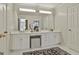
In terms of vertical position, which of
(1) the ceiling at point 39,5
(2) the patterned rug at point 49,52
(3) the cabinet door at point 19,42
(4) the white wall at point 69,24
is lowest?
(2) the patterned rug at point 49,52

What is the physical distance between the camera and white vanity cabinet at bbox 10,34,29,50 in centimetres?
121

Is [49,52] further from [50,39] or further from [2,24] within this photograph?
[2,24]

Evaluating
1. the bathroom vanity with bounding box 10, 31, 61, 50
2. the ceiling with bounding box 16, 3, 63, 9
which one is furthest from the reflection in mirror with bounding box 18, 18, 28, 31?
the ceiling with bounding box 16, 3, 63, 9

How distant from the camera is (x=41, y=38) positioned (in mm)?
1298

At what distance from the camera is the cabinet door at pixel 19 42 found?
47.6 inches

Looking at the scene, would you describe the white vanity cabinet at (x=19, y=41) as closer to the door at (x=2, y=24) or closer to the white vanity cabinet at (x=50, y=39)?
the door at (x=2, y=24)

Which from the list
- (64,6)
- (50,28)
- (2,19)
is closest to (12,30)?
(2,19)

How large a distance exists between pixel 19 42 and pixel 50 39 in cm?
42

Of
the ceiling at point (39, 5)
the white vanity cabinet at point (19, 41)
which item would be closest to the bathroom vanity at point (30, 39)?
the white vanity cabinet at point (19, 41)

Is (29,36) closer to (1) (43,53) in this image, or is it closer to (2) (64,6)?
(1) (43,53)

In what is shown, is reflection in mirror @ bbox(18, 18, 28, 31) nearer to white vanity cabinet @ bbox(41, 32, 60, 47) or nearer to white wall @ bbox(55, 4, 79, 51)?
white vanity cabinet @ bbox(41, 32, 60, 47)

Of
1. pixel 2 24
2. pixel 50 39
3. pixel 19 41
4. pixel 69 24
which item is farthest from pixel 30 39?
pixel 69 24

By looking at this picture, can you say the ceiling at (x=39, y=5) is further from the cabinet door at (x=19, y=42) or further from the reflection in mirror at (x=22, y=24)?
the cabinet door at (x=19, y=42)

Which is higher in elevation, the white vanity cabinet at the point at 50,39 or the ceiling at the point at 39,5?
the ceiling at the point at 39,5
